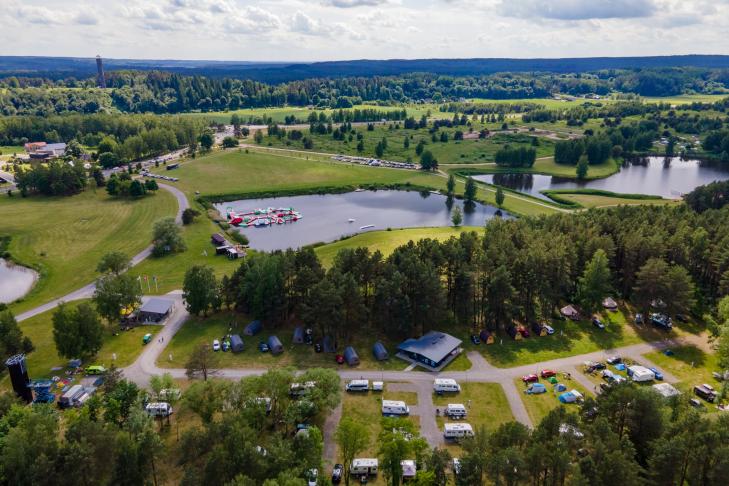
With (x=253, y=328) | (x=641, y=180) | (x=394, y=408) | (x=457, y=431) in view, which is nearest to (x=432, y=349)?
(x=394, y=408)

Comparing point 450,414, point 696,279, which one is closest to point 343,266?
point 450,414

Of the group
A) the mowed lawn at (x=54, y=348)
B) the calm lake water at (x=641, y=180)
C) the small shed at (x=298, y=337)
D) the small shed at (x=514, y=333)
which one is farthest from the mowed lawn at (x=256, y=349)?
the calm lake water at (x=641, y=180)

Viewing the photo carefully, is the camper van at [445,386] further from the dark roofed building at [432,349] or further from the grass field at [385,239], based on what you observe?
the grass field at [385,239]

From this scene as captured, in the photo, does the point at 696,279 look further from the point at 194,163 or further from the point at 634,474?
the point at 194,163

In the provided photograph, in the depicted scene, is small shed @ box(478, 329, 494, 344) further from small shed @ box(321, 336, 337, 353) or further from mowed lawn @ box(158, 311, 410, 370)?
small shed @ box(321, 336, 337, 353)

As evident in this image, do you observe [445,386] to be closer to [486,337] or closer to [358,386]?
[358,386]

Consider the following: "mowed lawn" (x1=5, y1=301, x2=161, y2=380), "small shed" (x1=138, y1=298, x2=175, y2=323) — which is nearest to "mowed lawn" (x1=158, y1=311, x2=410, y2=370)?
"small shed" (x1=138, y1=298, x2=175, y2=323)
